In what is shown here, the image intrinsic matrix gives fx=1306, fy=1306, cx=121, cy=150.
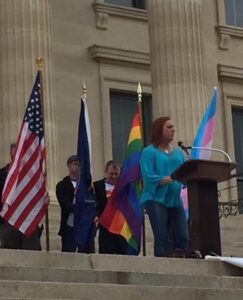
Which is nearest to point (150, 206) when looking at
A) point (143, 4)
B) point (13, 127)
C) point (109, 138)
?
point (13, 127)

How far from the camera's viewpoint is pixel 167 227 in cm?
1282

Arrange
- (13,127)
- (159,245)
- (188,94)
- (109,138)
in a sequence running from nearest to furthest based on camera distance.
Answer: (159,245)
(13,127)
(188,94)
(109,138)

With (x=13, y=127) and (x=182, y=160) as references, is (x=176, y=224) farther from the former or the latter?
(x=13, y=127)

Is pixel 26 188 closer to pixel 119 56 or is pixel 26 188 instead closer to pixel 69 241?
pixel 69 241

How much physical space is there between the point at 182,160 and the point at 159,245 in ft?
2.90

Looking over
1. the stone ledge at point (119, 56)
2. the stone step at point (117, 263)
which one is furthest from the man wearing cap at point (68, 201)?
the stone ledge at point (119, 56)


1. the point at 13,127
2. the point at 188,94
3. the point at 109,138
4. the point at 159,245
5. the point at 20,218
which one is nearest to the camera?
the point at 159,245

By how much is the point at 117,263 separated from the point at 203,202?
116 cm

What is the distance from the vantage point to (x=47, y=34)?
21891 mm

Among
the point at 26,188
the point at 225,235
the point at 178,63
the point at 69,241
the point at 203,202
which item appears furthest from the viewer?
the point at 178,63

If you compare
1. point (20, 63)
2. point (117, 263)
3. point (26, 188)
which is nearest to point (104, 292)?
point (117, 263)

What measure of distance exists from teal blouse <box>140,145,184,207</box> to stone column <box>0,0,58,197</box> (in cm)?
824

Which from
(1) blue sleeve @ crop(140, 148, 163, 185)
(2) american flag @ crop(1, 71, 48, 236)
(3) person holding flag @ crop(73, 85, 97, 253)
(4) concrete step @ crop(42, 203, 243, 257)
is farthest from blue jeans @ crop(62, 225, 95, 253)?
(1) blue sleeve @ crop(140, 148, 163, 185)

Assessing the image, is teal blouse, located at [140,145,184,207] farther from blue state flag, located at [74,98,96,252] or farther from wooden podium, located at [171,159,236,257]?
blue state flag, located at [74,98,96,252]
